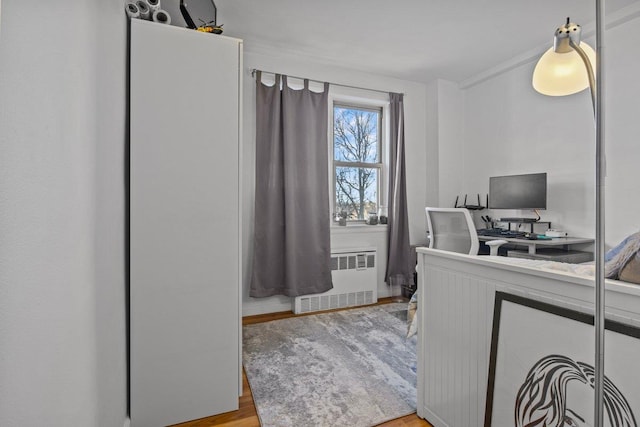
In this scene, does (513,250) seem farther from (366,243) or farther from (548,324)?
(548,324)

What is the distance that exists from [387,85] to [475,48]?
3.28 feet

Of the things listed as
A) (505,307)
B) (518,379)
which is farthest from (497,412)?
(505,307)

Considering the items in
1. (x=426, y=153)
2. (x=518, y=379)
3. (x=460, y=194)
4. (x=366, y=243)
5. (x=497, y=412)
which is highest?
(x=426, y=153)

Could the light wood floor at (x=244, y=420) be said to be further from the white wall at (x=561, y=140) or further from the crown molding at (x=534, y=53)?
the crown molding at (x=534, y=53)

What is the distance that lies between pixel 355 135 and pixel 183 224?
2.65 meters

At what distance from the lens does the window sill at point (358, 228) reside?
343 centimetres

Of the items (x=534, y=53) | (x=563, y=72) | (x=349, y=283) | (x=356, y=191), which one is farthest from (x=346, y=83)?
(x=563, y=72)

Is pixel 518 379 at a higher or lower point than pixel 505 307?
lower

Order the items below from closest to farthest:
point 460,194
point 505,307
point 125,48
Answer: point 505,307 → point 125,48 → point 460,194

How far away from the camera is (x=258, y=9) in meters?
2.43

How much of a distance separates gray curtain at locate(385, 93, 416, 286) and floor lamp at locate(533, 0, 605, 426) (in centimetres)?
219

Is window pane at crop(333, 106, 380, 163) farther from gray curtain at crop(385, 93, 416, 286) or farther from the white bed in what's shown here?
the white bed

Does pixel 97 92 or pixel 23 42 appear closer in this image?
pixel 23 42

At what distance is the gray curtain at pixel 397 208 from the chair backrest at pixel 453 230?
3.09ft
